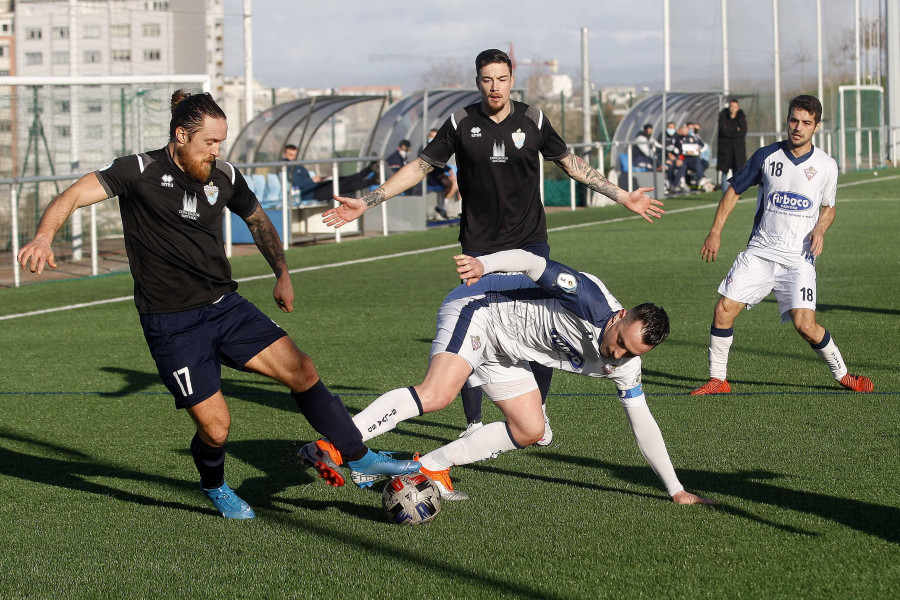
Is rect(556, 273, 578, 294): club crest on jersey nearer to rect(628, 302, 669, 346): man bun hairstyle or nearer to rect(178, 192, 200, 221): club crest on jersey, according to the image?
rect(628, 302, 669, 346): man bun hairstyle

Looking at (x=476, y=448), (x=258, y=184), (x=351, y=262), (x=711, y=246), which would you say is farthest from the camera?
(x=258, y=184)

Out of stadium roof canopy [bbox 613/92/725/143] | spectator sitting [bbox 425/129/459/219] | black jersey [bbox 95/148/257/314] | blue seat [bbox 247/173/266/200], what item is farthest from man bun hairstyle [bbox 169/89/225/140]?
stadium roof canopy [bbox 613/92/725/143]

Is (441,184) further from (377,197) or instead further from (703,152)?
(377,197)

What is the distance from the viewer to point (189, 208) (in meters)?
5.07

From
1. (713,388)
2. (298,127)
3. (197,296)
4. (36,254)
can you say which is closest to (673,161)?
(298,127)

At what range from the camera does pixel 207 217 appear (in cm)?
514

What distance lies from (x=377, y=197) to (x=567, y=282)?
1910 millimetres

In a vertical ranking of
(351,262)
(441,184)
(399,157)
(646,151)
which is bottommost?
(351,262)

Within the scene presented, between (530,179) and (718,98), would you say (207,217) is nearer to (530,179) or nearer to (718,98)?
(530,179)

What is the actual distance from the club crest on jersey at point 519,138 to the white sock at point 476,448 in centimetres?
178

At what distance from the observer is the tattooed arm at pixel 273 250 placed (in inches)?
216

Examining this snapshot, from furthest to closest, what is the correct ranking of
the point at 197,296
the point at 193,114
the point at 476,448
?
the point at 476,448 → the point at 197,296 → the point at 193,114

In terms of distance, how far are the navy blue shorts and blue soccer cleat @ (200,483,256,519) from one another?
0.51 m

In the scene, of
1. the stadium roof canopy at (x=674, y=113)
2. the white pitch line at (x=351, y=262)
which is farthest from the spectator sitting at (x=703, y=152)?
the white pitch line at (x=351, y=262)
